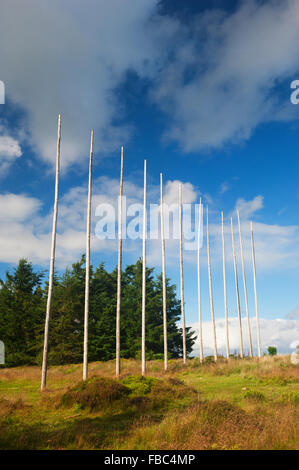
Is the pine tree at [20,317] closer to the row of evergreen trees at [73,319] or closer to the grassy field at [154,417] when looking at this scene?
the row of evergreen trees at [73,319]

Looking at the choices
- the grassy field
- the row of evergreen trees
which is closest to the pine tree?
the row of evergreen trees

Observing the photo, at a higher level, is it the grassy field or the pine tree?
the pine tree

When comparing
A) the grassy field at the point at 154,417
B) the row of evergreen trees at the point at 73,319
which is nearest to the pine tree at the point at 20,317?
the row of evergreen trees at the point at 73,319

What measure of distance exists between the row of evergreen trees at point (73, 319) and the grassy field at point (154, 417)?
18.6 m

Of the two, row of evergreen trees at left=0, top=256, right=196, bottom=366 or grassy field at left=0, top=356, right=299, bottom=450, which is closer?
grassy field at left=0, top=356, right=299, bottom=450

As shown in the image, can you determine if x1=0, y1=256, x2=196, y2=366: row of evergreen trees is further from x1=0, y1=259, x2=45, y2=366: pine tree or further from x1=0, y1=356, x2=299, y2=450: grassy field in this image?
x1=0, y1=356, x2=299, y2=450: grassy field

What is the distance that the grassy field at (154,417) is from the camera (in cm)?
902

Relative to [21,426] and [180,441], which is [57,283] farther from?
[180,441]

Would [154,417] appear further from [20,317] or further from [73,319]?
[20,317]

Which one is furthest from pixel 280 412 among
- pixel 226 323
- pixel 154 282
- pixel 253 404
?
pixel 154 282

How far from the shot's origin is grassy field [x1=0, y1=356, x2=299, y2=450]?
9.02 m

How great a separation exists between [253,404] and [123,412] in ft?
17.8

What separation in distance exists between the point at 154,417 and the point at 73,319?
30.9m

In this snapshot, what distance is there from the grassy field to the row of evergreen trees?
1856cm
